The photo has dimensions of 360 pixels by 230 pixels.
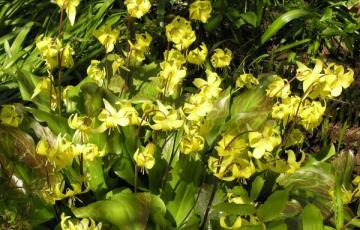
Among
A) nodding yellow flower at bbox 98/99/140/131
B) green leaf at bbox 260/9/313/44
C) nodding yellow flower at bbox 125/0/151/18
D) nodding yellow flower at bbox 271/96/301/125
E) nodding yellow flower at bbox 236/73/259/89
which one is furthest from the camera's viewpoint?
green leaf at bbox 260/9/313/44

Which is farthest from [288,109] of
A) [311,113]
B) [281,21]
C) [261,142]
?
[281,21]

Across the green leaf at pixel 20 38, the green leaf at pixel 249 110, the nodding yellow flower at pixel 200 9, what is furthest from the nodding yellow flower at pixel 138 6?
the green leaf at pixel 20 38

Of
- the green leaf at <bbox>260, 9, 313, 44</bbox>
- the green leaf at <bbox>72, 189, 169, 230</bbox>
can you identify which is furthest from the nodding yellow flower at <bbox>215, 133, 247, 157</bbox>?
Answer: the green leaf at <bbox>260, 9, 313, 44</bbox>

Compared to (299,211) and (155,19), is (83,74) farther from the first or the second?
(299,211)

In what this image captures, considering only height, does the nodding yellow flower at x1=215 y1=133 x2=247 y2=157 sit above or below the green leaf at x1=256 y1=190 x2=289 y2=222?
above

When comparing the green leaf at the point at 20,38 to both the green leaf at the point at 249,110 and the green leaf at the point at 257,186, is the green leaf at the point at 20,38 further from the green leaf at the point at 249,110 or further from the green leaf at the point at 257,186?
the green leaf at the point at 257,186

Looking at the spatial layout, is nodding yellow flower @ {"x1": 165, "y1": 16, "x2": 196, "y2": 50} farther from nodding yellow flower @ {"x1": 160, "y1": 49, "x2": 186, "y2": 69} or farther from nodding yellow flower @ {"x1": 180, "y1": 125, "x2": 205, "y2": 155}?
nodding yellow flower @ {"x1": 180, "y1": 125, "x2": 205, "y2": 155}

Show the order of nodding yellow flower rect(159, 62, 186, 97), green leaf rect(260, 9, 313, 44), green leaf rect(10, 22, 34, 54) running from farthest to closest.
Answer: green leaf rect(10, 22, 34, 54)
green leaf rect(260, 9, 313, 44)
nodding yellow flower rect(159, 62, 186, 97)

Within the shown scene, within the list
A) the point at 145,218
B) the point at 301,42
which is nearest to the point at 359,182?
the point at 145,218
